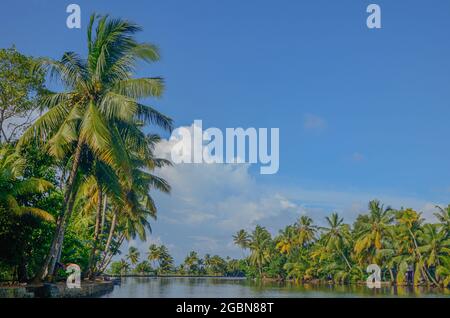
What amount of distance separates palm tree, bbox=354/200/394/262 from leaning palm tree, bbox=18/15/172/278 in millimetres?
26760

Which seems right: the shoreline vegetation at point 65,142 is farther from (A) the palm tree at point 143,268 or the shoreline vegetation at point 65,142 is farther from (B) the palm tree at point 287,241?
(A) the palm tree at point 143,268

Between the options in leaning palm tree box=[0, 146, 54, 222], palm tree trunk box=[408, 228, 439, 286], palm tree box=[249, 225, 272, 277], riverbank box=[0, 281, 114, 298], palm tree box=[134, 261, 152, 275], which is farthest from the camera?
palm tree box=[134, 261, 152, 275]

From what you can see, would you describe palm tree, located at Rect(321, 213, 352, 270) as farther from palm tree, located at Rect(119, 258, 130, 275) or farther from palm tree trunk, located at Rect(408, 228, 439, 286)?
palm tree, located at Rect(119, 258, 130, 275)

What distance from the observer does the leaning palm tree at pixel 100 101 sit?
1302 centimetres

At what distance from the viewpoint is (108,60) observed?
14172 mm

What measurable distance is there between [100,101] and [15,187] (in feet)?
11.3

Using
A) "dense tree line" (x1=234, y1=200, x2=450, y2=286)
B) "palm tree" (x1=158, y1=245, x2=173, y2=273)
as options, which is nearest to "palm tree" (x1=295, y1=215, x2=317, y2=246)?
"dense tree line" (x1=234, y1=200, x2=450, y2=286)

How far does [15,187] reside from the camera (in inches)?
492

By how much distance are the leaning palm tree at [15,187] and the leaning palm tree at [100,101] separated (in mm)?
633

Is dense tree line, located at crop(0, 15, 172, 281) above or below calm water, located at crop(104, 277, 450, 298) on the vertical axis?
above

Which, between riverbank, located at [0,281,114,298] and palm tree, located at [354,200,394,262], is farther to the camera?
palm tree, located at [354,200,394,262]

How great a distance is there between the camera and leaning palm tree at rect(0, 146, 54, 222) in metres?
12.0

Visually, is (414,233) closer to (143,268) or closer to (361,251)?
(361,251)
